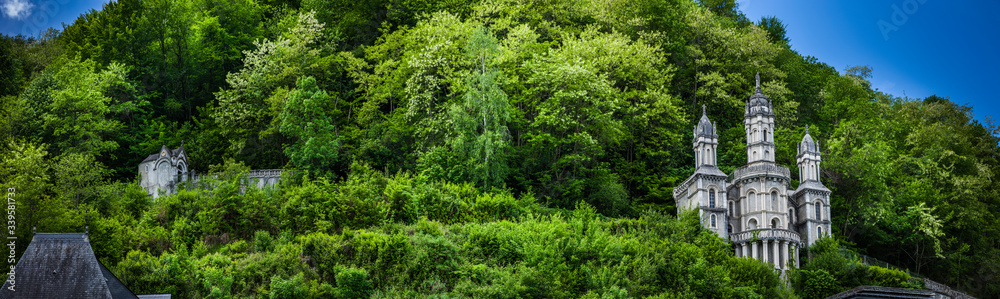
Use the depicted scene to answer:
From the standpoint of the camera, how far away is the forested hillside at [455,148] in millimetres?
41938

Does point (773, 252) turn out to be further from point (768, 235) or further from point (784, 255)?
point (768, 235)

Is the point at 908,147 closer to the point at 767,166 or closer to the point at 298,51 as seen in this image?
the point at 767,166

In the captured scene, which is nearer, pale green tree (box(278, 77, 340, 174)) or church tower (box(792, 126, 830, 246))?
church tower (box(792, 126, 830, 246))

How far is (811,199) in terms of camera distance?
50188mm

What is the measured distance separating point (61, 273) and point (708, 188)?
2745 cm

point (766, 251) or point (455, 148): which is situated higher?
point (455, 148)

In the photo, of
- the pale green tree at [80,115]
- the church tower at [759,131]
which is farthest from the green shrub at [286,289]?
the church tower at [759,131]

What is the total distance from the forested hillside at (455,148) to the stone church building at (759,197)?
1.52 m

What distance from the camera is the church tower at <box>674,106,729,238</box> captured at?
47.5 meters

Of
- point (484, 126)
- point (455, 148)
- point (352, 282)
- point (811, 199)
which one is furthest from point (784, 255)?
point (352, 282)

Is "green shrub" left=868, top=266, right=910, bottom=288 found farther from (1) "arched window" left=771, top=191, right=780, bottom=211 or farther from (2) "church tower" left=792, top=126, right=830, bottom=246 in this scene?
(1) "arched window" left=771, top=191, right=780, bottom=211

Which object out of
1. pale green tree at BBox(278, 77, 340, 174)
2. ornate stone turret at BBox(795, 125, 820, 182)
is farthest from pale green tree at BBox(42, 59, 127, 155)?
ornate stone turret at BBox(795, 125, 820, 182)

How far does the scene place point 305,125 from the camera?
170 feet

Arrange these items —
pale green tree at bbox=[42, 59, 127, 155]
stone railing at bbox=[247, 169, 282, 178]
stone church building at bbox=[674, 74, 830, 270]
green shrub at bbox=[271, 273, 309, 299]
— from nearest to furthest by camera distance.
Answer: green shrub at bbox=[271, 273, 309, 299]
stone church building at bbox=[674, 74, 830, 270]
stone railing at bbox=[247, 169, 282, 178]
pale green tree at bbox=[42, 59, 127, 155]
